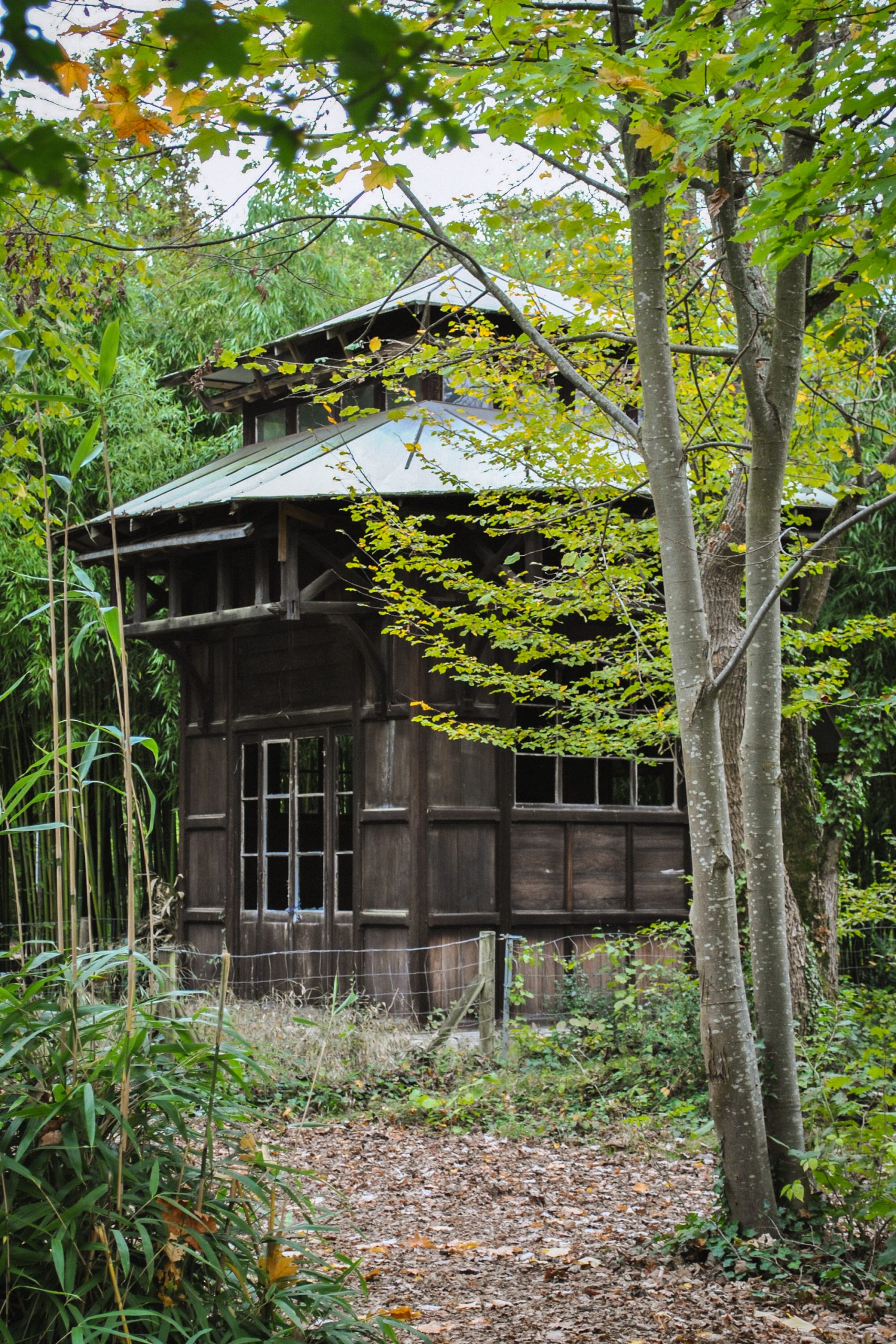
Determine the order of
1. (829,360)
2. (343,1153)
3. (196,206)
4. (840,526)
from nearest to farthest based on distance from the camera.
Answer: (840,526) < (196,206) < (343,1153) < (829,360)

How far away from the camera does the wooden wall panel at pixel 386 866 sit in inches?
354

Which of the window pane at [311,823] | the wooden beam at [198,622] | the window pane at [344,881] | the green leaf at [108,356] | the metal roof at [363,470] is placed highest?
the metal roof at [363,470]

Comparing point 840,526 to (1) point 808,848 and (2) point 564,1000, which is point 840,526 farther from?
(2) point 564,1000

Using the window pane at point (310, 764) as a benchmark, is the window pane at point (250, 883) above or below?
below

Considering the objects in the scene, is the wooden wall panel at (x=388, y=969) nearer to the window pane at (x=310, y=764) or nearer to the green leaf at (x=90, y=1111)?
the window pane at (x=310, y=764)

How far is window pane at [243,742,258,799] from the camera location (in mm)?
10625

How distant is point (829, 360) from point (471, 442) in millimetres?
2200

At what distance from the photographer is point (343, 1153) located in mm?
5754

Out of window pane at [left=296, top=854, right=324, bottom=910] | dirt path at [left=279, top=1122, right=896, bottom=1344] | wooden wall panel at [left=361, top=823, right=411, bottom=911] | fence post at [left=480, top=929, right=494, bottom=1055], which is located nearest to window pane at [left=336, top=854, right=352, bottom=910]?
window pane at [left=296, top=854, right=324, bottom=910]

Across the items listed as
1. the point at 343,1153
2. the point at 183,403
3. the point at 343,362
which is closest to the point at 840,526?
the point at 343,362

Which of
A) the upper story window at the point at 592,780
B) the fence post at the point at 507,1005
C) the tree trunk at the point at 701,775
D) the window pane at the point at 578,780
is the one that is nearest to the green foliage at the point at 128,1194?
the tree trunk at the point at 701,775

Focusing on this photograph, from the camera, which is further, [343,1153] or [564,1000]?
[564,1000]

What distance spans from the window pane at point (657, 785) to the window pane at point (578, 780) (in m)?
0.45

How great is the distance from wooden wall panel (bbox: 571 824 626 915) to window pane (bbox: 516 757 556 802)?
1.19 ft
